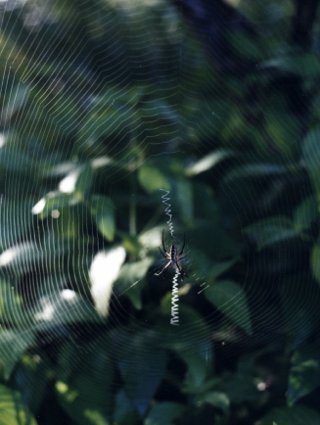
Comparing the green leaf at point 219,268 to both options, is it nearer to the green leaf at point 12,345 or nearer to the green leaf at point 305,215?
the green leaf at point 305,215

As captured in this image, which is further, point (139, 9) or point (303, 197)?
point (139, 9)

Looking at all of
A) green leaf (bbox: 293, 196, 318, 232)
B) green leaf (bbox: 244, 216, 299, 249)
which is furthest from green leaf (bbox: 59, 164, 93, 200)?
green leaf (bbox: 293, 196, 318, 232)

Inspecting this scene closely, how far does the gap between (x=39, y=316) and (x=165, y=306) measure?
366 millimetres

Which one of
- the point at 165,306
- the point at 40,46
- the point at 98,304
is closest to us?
the point at 98,304

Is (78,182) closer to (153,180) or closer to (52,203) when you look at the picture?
(52,203)

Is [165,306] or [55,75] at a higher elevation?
[55,75]

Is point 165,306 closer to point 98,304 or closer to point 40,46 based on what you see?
point 98,304

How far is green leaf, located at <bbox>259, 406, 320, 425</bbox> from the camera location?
2098 mm

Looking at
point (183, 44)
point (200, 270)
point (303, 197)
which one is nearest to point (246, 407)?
point (200, 270)

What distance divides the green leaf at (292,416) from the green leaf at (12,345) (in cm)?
70

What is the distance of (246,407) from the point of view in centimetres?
221

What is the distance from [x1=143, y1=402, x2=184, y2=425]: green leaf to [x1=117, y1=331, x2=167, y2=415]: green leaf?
3cm

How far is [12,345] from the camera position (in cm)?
220

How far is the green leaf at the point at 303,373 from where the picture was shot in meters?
2.10
